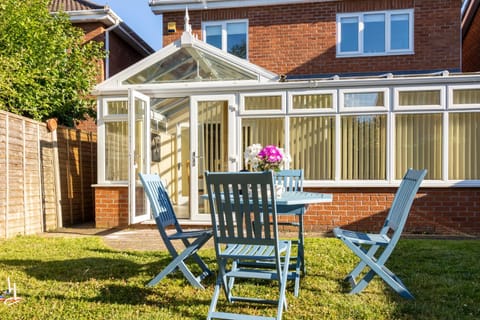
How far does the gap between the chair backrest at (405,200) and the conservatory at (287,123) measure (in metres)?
2.91

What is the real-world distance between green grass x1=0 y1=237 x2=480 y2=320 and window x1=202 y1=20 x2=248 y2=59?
6.19m

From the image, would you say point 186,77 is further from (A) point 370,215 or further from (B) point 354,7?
(B) point 354,7

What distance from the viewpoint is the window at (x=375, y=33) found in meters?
9.58

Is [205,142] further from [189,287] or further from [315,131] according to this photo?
[189,287]

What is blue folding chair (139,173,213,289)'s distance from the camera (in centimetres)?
380

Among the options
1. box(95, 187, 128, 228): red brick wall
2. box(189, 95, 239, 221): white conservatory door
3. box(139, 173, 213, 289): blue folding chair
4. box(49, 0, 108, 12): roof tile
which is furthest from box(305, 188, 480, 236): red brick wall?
box(49, 0, 108, 12): roof tile

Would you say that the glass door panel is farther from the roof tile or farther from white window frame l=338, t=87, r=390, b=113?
the roof tile

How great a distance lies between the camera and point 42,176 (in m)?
7.35

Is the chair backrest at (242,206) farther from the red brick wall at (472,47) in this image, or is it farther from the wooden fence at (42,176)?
the red brick wall at (472,47)

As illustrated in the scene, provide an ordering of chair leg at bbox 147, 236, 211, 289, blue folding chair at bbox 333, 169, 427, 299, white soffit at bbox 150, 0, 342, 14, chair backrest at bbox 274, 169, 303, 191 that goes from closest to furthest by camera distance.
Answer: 1. blue folding chair at bbox 333, 169, 427, 299
2. chair leg at bbox 147, 236, 211, 289
3. chair backrest at bbox 274, 169, 303, 191
4. white soffit at bbox 150, 0, 342, 14

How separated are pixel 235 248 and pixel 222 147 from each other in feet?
13.7

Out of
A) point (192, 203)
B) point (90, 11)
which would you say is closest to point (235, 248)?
point (192, 203)

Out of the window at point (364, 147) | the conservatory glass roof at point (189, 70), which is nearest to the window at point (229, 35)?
the conservatory glass roof at point (189, 70)

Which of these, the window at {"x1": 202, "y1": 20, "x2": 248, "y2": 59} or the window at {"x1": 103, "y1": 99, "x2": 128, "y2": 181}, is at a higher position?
the window at {"x1": 202, "y1": 20, "x2": 248, "y2": 59}
